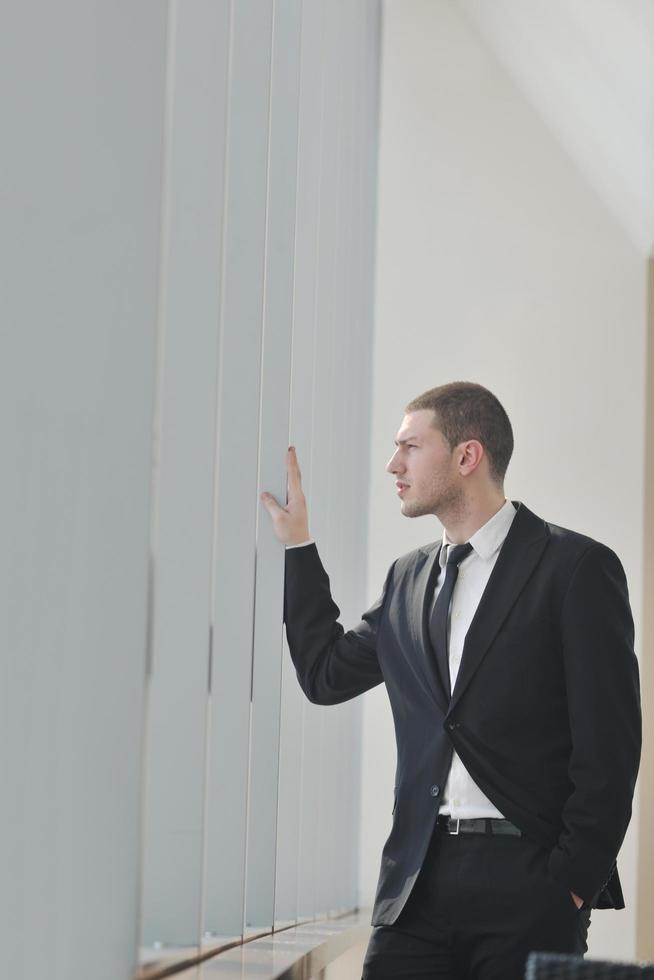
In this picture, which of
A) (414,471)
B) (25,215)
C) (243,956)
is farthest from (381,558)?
(25,215)

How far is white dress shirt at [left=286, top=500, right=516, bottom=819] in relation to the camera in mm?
2533

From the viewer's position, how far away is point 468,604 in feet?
8.87

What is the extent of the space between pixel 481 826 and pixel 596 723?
0.95ft

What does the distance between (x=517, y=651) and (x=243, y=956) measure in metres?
0.74

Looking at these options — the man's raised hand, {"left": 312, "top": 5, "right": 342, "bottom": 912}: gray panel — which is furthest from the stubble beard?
{"left": 312, "top": 5, "right": 342, "bottom": 912}: gray panel

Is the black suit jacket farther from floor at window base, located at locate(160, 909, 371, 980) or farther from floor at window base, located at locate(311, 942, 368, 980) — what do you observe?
floor at window base, located at locate(311, 942, 368, 980)

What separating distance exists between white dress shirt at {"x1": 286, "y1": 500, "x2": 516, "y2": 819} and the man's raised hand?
0.30 m

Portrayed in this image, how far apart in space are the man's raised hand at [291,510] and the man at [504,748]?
2 cm

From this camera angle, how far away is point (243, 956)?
238 cm

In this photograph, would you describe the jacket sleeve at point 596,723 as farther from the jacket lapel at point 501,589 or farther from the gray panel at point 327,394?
the gray panel at point 327,394

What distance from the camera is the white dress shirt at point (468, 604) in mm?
2533

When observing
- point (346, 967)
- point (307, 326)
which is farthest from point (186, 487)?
point (346, 967)

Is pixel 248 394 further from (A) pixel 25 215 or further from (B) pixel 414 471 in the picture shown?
(A) pixel 25 215

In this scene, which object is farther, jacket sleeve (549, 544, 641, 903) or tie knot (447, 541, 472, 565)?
tie knot (447, 541, 472, 565)
